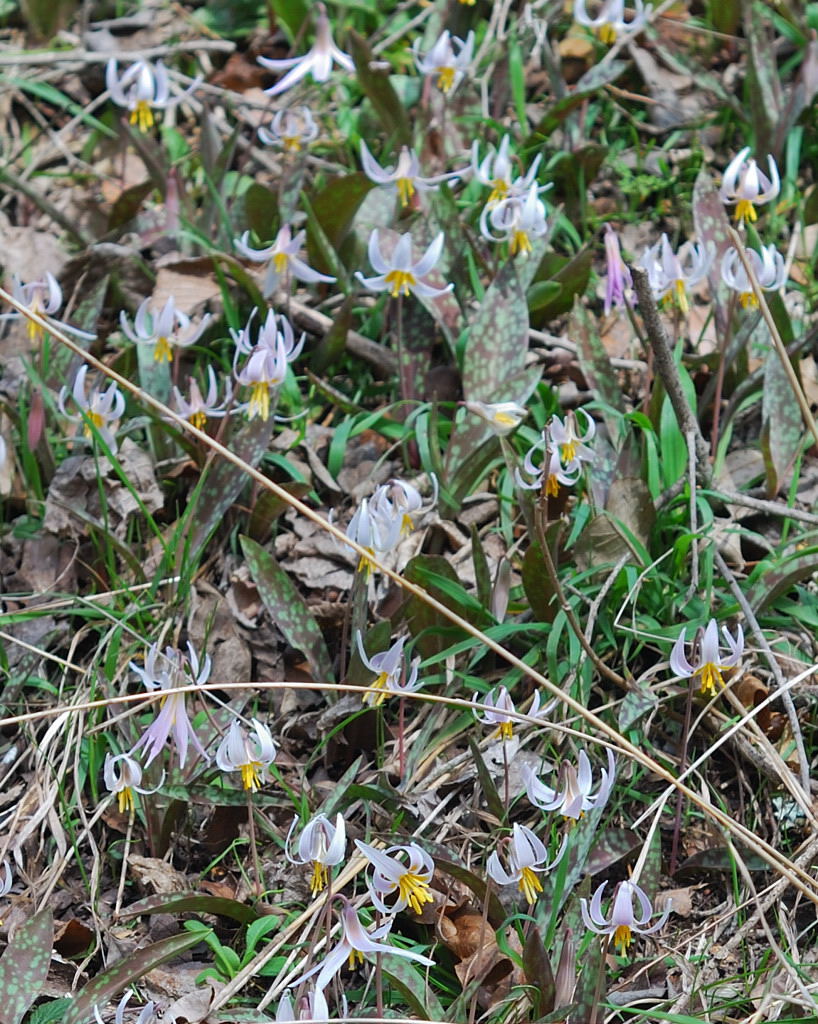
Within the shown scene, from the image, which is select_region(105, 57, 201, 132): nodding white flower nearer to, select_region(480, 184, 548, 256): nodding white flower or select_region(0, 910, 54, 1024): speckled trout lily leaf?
select_region(480, 184, 548, 256): nodding white flower

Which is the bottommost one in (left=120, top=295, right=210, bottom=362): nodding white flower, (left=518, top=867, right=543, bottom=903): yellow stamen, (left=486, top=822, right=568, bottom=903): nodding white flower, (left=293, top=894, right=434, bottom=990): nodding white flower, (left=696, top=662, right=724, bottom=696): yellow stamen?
(left=518, top=867, right=543, bottom=903): yellow stamen

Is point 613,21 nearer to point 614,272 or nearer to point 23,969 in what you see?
point 614,272

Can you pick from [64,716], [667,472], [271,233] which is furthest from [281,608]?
[271,233]

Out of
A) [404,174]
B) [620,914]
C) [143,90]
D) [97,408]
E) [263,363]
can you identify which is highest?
[143,90]

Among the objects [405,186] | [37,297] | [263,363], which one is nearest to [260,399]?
[263,363]

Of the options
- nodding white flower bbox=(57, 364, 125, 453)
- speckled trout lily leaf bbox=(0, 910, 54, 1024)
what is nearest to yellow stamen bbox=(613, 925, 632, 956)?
speckled trout lily leaf bbox=(0, 910, 54, 1024)

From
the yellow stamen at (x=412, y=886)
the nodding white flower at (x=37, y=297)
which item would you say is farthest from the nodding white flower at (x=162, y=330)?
the yellow stamen at (x=412, y=886)
